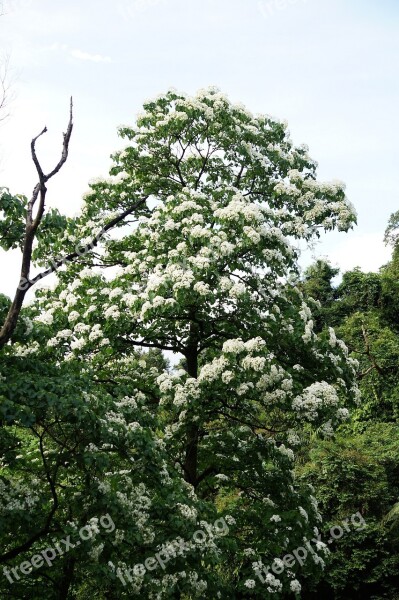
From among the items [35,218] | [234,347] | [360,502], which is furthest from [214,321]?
[360,502]

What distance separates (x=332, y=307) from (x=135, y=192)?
28.3 m

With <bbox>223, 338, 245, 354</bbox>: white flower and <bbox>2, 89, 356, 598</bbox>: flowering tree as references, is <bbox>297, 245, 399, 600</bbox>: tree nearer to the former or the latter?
<bbox>2, 89, 356, 598</bbox>: flowering tree

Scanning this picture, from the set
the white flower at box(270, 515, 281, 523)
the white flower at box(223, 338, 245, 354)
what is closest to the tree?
the white flower at box(223, 338, 245, 354)

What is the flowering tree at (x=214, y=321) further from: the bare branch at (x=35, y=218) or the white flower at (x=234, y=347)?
the bare branch at (x=35, y=218)

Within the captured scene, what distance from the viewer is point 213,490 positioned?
450 inches

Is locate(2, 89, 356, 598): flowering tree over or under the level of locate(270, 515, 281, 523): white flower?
over

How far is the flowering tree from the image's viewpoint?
9.12m

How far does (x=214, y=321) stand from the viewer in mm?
10859

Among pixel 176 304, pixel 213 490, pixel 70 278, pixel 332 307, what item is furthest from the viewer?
pixel 332 307

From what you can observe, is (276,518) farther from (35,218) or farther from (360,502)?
(360,502)

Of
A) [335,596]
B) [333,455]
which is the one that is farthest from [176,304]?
[335,596]

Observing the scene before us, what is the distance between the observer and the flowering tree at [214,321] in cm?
912

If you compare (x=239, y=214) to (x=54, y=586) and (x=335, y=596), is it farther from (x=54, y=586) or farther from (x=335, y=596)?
(x=335, y=596)

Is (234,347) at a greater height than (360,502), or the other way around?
(234,347)
